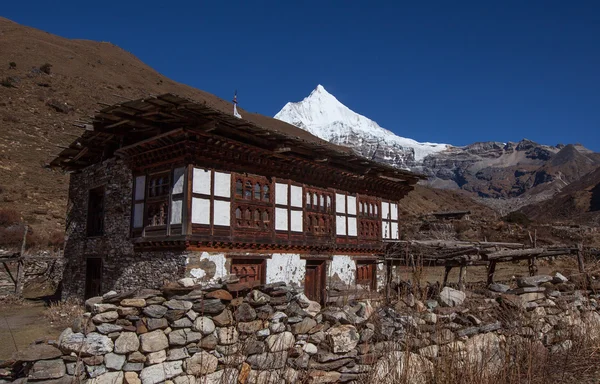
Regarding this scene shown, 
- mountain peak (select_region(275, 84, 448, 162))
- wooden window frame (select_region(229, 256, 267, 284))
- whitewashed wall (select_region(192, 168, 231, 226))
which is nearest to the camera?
whitewashed wall (select_region(192, 168, 231, 226))

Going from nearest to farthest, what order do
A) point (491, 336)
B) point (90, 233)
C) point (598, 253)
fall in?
point (491, 336), point (598, 253), point (90, 233)

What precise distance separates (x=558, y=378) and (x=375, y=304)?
2955 millimetres

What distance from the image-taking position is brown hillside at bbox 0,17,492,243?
3591 cm

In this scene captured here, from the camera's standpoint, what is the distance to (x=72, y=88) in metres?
60.7

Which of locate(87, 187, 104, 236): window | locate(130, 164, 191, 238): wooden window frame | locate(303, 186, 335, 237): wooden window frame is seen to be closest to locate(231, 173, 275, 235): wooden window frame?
locate(130, 164, 191, 238): wooden window frame

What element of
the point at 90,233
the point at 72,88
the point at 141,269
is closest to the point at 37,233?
the point at 90,233

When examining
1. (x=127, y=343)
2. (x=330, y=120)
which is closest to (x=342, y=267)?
(x=127, y=343)

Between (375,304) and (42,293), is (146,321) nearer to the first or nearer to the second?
(375,304)

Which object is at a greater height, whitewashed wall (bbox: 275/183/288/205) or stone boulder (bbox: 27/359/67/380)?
whitewashed wall (bbox: 275/183/288/205)

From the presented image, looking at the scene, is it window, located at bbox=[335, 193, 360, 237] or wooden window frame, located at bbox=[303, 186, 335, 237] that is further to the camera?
window, located at bbox=[335, 193, 360, 237]

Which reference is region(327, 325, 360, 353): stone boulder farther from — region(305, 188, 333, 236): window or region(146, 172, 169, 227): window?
region(305, 188, 333, 236): window

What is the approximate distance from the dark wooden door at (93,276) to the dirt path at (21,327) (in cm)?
186

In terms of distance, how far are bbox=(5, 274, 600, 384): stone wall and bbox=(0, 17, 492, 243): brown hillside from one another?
32.0 ft

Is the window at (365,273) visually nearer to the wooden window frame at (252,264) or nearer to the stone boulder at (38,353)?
the wooden window frame at (252,264)
